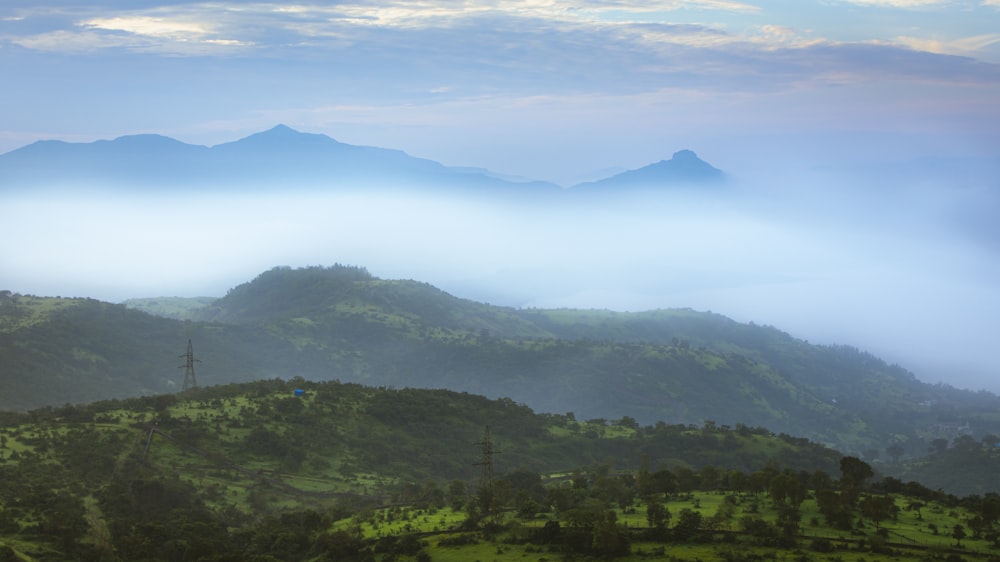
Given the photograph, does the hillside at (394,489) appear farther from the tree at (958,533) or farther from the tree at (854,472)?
the tree at (958,533)

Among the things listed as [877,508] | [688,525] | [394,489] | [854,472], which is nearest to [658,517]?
[688,525]

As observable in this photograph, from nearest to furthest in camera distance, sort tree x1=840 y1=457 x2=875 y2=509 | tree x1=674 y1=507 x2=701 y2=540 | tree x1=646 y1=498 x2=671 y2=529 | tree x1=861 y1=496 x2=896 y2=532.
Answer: tree x1=674 y1=507 x2=701 y2=540, tree x1=861 y1=496 x2=896 y2=532, tree x1=646 y1=498 x2=671 y2=529, tree x1=840 y1=457 x2=875 y2=509

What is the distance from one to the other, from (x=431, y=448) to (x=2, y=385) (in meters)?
78.1

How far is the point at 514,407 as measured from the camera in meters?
140

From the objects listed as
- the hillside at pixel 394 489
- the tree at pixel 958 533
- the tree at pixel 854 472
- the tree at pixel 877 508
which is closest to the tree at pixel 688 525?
the hillside at pixel 394 489

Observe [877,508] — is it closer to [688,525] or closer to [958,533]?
[958,533]

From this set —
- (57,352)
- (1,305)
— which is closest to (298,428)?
(57,352)

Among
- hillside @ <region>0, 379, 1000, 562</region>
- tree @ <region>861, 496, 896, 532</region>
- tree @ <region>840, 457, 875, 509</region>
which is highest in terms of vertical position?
tree @ <region>840, 457, 875, 509</region>

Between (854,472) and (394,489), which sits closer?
(854,472)

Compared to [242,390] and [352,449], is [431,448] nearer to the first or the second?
[352,449]

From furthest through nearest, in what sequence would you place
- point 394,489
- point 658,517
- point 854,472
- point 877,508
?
point 394,489, point 854,472, point 658,517, point 877,508

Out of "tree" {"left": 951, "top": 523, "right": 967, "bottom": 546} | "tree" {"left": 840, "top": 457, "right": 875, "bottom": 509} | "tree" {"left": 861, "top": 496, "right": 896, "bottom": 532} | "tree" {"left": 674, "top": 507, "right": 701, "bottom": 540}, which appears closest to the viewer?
"tree" {"left": 951, "top": 523, "right": 967, "bottom": 546}

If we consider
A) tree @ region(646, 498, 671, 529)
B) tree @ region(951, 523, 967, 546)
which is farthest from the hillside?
tree @ region(951, 523, 967, 546)

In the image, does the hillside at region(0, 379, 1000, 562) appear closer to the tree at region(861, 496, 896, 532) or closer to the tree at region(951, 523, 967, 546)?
the tree at region(861, 496, 896, 532)
